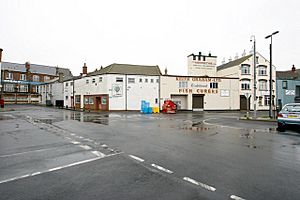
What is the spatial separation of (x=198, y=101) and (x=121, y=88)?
53.8 ft

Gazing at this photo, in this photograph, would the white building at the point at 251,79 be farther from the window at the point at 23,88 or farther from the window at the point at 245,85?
the window at the point at 23,88

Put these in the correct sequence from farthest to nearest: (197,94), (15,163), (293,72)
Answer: (293,72)
(197,94)
(15,163)

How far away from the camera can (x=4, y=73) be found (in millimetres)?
76500

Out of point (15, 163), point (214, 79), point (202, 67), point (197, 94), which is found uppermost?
point (202, 67)

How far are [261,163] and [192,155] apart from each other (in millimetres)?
1970

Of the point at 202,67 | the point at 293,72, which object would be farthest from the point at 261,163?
the point at 293,72

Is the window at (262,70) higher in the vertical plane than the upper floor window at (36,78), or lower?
lower

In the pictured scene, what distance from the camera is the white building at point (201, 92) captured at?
41094mm

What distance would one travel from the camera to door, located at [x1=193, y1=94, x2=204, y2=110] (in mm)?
42438

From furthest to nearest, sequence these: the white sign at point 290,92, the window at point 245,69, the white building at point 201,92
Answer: the white sign at point 290,92
the window at point 245,69
the white building at point 201,92

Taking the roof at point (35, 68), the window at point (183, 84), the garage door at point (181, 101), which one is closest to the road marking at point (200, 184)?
the window at point (183, 84)

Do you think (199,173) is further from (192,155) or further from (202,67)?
(202,67)

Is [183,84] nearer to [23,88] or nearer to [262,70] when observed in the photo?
[262,70]

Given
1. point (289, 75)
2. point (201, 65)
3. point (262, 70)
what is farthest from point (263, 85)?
point (201, 65)
